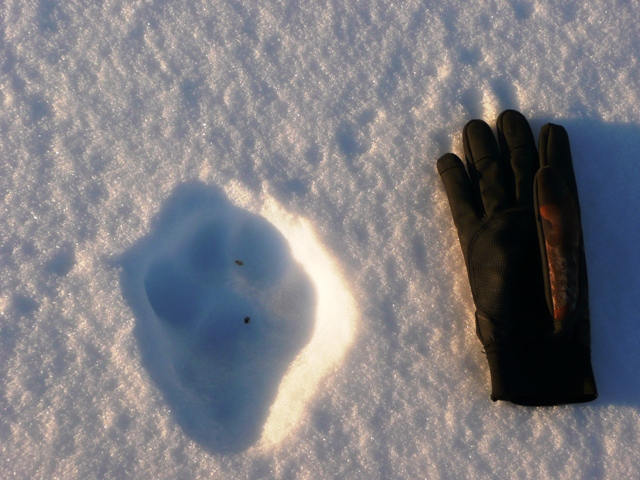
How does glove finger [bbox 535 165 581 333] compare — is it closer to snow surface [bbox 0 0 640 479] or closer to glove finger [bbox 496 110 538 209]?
glove finger [bbox 496 110 538 209]

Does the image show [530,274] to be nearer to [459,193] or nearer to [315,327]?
[459,193]

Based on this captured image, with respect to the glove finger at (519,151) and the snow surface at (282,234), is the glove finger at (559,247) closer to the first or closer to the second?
the glove finger at (519,151)

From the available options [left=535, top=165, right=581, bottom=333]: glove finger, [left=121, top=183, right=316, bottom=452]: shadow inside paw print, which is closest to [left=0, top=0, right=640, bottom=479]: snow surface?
[left=121, top=183, right=316, bottom=452]: shadow inside paw print

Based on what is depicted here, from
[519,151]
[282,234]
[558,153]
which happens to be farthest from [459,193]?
[282,234]

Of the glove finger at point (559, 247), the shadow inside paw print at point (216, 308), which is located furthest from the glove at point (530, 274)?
the shadow inside paw print at point (216, 308)

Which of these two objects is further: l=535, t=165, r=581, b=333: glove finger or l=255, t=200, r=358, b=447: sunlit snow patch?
l=255, t=200, r=358, b=447: sunlit snow patch
